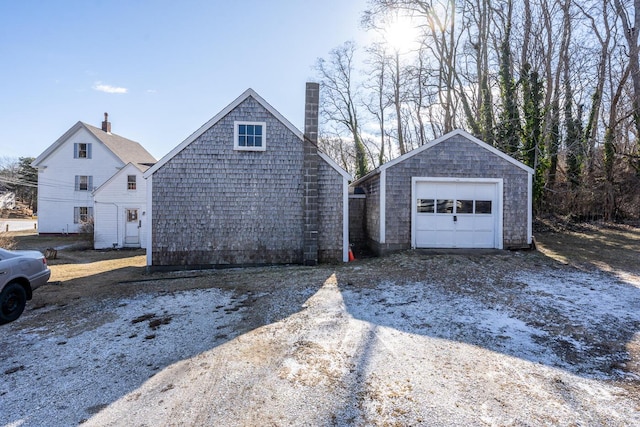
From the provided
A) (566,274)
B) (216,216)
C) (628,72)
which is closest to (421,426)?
(566,274)

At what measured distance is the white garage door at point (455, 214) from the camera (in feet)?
36.4

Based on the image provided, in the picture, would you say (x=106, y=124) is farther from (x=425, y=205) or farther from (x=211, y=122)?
(x=425, y=205)

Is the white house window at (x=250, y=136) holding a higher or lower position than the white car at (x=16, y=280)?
higher

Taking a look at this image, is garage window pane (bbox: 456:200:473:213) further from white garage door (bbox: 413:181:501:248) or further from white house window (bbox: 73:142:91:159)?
white house window (bbox: 73:142:91:159)

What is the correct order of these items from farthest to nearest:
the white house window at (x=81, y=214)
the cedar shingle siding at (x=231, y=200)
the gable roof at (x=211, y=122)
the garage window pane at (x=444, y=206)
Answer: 1. the white house window at (x=81, y=214)
2. the garage window pane at (x=444, y=206)
3. the cedar shingle siding at (x=231, y=200)
4. the gable roof at (x=211, y=122)

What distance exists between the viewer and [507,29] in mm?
17859

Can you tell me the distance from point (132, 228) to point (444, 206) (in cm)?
1638

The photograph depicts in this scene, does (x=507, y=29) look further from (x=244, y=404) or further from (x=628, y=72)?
(x=244, y=404)

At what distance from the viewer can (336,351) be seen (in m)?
4.28

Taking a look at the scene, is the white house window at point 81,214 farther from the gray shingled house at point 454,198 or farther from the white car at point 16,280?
the gray shingled house at point 454,198

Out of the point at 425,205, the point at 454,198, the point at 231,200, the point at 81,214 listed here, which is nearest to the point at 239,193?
the point at 231,200

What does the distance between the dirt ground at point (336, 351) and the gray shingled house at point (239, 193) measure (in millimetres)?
1968

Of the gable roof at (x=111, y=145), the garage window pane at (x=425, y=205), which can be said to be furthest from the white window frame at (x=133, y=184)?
the garage window pane at (x=425, y=205)

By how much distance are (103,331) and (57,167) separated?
23331 millimetres
